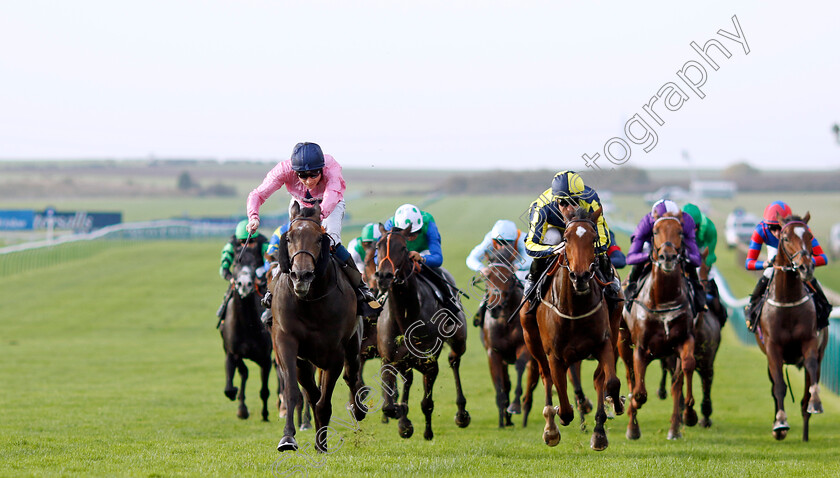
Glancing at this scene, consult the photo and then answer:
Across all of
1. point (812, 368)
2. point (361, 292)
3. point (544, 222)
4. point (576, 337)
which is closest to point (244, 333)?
point (361, 292)

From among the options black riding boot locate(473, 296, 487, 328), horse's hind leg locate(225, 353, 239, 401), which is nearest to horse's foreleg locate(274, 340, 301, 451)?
horse's hind leg locate(225, 353, 239, 401)

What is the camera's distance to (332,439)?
10398 mm

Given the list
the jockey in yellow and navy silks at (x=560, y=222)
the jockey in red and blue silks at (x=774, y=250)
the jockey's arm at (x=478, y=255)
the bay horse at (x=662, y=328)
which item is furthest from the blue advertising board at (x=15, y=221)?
the jockey in yellow and navy silks at (x=560, y=222)

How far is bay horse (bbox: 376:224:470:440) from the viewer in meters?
10.3

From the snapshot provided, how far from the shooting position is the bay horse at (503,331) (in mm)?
12492

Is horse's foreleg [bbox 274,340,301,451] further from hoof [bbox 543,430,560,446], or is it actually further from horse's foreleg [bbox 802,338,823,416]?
horse's foreleg [bbox 802,338,823,416]

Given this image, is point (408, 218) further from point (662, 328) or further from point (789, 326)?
point (789, 326)

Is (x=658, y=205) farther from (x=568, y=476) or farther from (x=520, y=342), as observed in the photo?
(x=568, y=476)

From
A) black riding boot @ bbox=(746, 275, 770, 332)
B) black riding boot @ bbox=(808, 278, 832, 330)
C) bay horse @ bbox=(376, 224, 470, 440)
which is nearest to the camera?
bay horse @ bbox=(376, 224, 470, 440)

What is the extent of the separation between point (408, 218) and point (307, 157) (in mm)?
2646

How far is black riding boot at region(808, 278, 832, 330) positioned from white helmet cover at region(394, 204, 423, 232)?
4.31 metres

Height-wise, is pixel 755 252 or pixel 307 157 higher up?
pixel 307 157

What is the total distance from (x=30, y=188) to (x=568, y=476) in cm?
8510

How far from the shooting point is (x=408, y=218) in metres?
11.2
